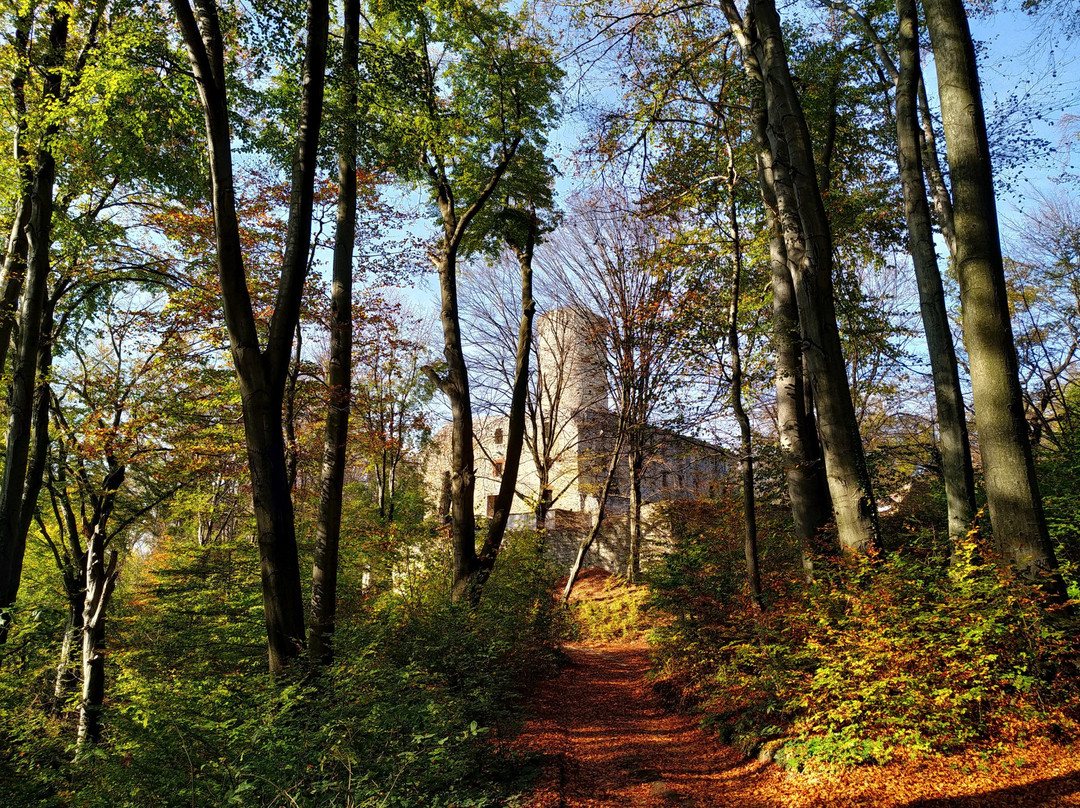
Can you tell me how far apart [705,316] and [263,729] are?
8781 mm

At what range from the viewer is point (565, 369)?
2073 centimetres

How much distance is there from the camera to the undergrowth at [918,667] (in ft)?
13.1

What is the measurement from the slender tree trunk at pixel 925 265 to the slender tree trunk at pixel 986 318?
1.94 m

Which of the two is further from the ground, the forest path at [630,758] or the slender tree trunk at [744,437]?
the slender tree trunk at [744,437]

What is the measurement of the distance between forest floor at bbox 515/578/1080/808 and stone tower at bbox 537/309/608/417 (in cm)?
1240

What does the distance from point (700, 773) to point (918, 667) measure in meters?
2.16

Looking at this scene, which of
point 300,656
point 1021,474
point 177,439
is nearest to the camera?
point 1021,474

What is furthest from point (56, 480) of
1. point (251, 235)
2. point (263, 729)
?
point (263, 729)

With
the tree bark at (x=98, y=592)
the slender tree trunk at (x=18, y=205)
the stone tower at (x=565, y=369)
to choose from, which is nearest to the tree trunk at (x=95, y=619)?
the tree bark at (x=98, y=592)

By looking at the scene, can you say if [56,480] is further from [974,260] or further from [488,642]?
[974,260]

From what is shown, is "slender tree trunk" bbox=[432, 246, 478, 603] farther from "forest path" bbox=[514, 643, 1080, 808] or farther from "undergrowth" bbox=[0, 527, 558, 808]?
"forest path" bbox=[514, 643, 1080, 808]

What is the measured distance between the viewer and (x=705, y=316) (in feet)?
33.9

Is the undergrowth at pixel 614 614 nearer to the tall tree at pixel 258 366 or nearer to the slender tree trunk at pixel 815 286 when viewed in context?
the slender tree trunk at pixel 815 286

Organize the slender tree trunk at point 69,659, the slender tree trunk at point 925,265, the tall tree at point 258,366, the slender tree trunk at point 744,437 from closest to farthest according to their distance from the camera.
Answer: the tall tree at point 258,366, the slender tree trunk at point 925,265, the slender tree trunk at point 744,437, the slender tree trunk at point 69,659
